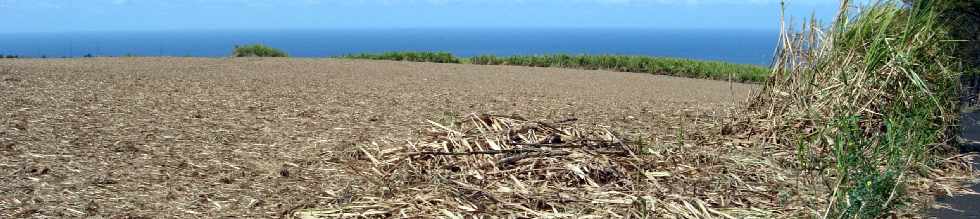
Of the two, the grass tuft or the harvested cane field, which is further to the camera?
the grass tuft

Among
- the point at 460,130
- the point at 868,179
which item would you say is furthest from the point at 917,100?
the point at 460,130

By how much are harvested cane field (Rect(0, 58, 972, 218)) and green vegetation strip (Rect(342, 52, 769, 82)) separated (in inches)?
194

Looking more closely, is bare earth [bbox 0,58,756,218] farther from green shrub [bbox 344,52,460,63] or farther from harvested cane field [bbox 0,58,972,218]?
green shrub [bbox 344,52,460,63]

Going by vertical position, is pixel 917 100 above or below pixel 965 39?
below

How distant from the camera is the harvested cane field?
4023 mm

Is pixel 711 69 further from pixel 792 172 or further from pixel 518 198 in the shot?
pixel 518 198

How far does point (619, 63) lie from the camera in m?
13.7

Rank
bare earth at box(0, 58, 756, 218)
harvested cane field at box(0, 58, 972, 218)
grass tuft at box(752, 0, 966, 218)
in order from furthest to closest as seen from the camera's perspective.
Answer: grass tuft at box(752, 0, 966, 218)
bare earth at box(0, 58, 756, 218)
harvested cane field at box(0, 58, 972, 218)

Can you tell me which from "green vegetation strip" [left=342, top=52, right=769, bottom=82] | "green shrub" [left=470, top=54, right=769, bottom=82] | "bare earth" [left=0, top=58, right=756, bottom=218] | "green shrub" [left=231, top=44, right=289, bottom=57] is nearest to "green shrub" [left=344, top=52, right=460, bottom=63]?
"green vegetation strip" [left=342, top=52, right=769, bottom=82]

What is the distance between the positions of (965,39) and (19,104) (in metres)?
6.64

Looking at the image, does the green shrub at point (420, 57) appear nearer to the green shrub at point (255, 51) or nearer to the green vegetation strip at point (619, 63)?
the green vegetation strip at point (619, 63)

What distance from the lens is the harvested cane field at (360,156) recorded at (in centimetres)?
402

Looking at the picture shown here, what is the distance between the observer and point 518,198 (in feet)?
13.7

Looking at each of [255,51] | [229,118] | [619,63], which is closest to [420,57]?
[255,51]
